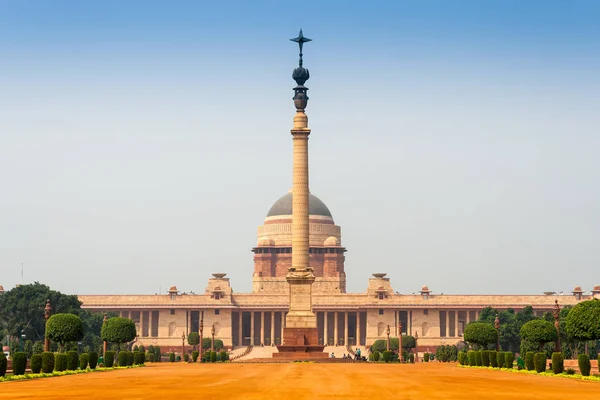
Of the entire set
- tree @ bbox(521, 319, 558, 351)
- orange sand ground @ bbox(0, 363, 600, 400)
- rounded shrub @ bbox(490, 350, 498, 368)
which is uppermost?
tree @ bbox(521, 319, 558, 351)

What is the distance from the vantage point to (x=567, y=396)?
139 ft

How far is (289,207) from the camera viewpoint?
177625 mm

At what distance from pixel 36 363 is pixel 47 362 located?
680mm

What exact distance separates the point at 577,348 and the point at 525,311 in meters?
28.0

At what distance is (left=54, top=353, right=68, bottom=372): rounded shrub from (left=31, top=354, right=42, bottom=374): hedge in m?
1.88

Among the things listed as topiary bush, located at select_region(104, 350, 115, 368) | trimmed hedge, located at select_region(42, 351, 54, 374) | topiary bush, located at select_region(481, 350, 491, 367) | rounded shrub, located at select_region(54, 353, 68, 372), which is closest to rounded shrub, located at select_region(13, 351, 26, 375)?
trimmed hedge, located at select_region(42, 351, 54, 374)

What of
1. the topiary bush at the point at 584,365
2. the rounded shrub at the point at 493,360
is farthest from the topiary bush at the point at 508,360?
the topiary bush at the point at 584,365

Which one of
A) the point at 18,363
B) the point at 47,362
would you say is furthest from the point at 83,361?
the point at 18,363

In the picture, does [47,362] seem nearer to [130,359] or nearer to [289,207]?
[130,359]

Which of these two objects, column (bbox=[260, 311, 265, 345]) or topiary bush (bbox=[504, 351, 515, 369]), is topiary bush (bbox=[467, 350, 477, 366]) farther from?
column (bbox=[260, 311, 265, 345])

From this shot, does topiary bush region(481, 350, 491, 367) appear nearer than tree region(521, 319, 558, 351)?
No

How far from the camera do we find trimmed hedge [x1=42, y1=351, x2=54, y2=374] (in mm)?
60625

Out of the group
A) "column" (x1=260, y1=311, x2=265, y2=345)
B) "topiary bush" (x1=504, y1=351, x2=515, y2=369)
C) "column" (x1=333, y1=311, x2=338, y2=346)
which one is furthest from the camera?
"column" (x1=260, y1=311, x2=265, y2=345)

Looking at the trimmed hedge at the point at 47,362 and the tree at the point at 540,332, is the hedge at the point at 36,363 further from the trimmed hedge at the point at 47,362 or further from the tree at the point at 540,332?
the tree at the point at 540,332
